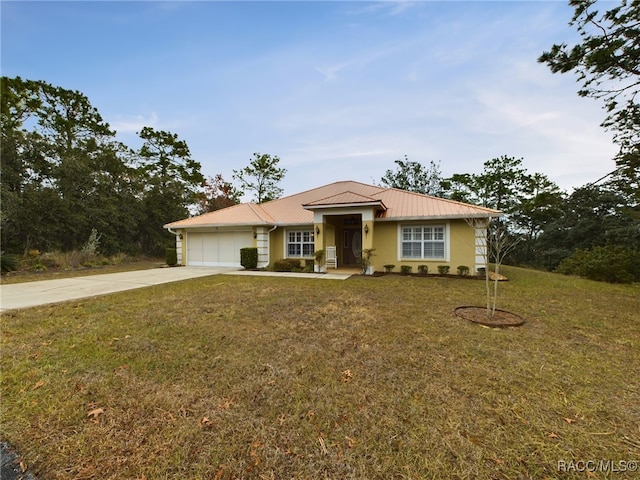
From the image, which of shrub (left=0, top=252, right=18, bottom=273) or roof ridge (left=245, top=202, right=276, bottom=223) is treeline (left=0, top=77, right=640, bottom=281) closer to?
shrub (left=0, top=252, right=18, bottom=273)

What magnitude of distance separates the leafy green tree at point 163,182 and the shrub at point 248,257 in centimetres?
1147

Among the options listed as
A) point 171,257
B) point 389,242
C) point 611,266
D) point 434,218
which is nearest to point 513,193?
point 611,266

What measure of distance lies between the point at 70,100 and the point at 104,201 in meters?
8.68

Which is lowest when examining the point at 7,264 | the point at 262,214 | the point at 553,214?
the point at 7,264

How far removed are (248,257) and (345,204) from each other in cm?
592

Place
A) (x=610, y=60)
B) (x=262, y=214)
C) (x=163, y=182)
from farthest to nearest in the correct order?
1. (x=163, y=182)
2. (x=262, y=214)
3. (x=610, y=60)

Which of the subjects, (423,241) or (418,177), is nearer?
(423,241)

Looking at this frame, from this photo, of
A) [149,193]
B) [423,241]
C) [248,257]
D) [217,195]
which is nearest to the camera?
[423,241]

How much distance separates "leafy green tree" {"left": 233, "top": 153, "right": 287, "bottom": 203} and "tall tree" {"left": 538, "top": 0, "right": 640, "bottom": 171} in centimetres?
2480

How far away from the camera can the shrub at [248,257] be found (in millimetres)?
13664

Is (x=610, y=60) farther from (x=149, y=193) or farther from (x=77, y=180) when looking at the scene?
(x=149, y=193)

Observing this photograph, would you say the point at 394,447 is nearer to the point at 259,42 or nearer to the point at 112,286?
the point at 112,286

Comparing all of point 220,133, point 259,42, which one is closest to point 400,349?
point 259,42

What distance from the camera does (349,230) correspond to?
15727 mm
